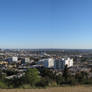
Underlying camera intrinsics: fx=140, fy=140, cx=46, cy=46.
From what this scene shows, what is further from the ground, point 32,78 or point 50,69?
point 32,78

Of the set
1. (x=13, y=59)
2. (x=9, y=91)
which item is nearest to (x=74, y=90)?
(x=9, y=91)

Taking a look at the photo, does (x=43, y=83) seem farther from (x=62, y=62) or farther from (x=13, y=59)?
(x=13, y=59)

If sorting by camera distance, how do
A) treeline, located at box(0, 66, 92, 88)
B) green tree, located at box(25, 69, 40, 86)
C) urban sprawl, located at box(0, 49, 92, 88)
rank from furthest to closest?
urban sprawl, located at box(0, 49, 92, 88) → green tree, located at box(25, 69, 40, 86) → treeline, located at box(0, 66, 92, 88)

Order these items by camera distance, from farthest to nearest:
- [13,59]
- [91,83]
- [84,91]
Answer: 1. [13,59]
2. [91,83]
3. [84,91]

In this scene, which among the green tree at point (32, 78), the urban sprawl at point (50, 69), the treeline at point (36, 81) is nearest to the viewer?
the treeline at point (36, 81)

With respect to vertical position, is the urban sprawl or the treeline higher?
the treeline

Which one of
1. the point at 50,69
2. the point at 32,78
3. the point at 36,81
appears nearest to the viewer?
the point at 36,81

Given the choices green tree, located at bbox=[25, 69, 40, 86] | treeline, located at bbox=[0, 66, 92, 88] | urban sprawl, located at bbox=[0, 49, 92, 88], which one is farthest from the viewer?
urban sprawl, located at bbox=[0, 49, 92, 88]

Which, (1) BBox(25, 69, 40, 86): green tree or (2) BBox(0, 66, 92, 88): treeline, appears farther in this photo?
(1) BBox(25, 69, 40, 86): green tree

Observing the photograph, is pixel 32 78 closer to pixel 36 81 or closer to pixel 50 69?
pixel 36 81

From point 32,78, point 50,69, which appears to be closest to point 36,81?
point 32,78

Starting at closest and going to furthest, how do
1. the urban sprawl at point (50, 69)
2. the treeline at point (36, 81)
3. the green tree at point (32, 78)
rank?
the treeline at point (36, 81) < the green tree at point (32, 78) < the urban sprawl at point (50, 69)
